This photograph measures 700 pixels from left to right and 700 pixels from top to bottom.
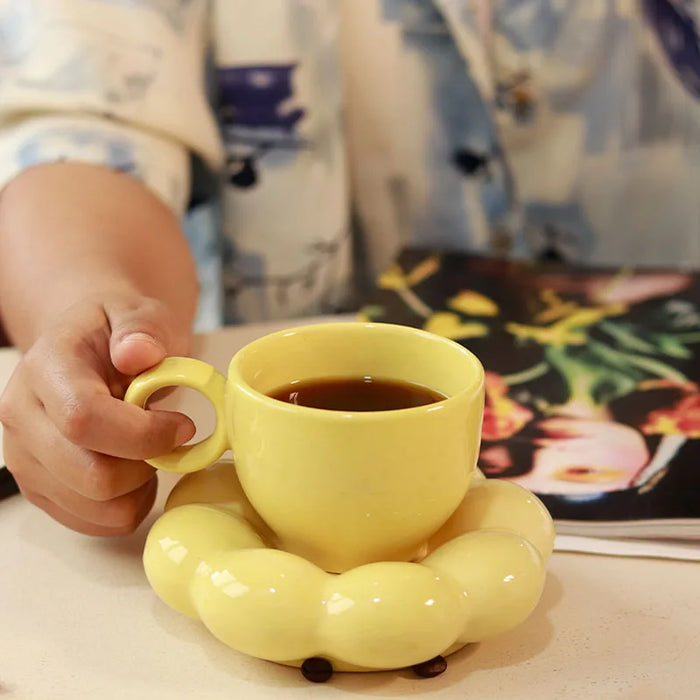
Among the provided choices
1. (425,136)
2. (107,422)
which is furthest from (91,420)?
(425,136)

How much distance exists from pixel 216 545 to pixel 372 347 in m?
0.12

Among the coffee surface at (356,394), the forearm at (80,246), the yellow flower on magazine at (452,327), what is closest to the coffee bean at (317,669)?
the coffee surface at (356,394)

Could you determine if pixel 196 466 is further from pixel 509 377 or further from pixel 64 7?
pixel 64 7

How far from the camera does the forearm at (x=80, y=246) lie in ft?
1.72

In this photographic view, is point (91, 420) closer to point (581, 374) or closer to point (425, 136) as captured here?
point (581, 374)

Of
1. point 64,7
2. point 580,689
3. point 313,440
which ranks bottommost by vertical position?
point 580,689

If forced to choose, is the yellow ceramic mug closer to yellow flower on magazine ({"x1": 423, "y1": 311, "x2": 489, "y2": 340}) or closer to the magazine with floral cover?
the magazine with floral cover

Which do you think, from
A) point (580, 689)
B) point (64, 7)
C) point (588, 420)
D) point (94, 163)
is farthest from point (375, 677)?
point (64, 7)

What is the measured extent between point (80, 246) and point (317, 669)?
1.05 ft

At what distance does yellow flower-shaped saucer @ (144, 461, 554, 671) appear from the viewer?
32 centimetres

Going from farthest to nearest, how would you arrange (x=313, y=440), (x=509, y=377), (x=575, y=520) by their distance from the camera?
(x=509, y=377) < (x=575, y=520) < (x=313, y=440)

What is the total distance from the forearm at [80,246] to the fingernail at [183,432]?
0.12m

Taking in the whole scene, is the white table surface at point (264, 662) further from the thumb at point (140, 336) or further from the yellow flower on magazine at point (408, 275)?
the yellow flower on magazine at point (408, 275)

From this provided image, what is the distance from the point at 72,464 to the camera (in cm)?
40
